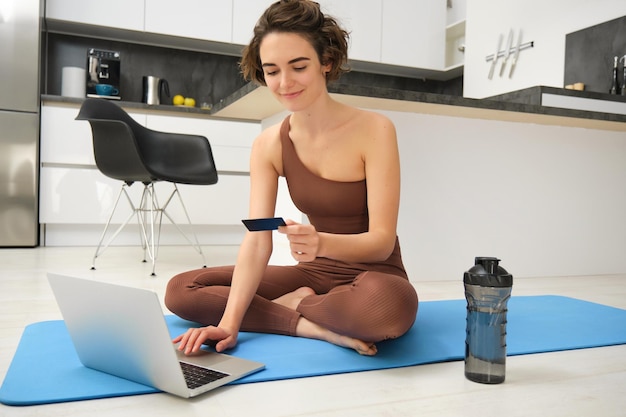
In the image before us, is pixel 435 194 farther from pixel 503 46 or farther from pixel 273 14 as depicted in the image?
pixel 503 46

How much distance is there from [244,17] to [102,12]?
1.12m

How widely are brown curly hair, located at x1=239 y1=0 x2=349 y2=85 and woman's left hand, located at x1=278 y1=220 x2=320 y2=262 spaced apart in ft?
1.67

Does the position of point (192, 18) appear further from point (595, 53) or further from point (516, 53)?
point (595, 53)

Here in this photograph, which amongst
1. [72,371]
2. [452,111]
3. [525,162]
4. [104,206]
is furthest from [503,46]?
[72,371]

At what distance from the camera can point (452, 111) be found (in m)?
2.91

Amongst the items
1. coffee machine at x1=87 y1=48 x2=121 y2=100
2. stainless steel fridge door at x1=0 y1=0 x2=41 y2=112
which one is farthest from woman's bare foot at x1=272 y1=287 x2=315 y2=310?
coffee machine at x1=87 y1=48 x2=121 y2=100

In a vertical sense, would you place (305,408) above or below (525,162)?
below

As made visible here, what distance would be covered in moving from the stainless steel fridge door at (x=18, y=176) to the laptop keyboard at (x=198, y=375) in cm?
327

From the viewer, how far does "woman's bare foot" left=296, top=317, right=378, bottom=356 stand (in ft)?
4.81

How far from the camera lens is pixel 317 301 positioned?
1.55 m

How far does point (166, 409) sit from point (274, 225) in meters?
0.40

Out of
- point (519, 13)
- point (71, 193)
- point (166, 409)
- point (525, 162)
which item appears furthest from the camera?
point (519, 13)

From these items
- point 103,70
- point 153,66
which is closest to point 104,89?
point 103,70

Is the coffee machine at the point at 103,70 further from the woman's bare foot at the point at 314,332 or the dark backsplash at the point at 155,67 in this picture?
the woman's bare foot at the point at 314,332
